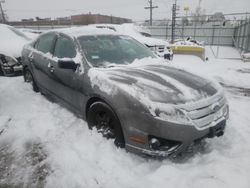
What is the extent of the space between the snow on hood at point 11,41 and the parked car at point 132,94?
3241 mm

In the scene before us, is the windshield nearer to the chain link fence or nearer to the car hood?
the car hood

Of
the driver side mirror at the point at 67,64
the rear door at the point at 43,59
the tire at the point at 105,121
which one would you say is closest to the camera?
the tire at the point at 105,121

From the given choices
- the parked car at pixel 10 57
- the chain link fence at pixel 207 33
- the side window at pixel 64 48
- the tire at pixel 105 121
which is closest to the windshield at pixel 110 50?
the side window at pixel 64 48

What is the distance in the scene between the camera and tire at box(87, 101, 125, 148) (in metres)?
2.78

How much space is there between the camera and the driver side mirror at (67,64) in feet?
10.7

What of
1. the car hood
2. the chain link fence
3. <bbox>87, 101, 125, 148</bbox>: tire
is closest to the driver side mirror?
the car hood

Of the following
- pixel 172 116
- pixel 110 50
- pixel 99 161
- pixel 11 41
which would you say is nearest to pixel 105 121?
pixel 99 161

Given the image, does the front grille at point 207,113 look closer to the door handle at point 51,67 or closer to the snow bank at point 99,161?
the snow bank at point 99,161

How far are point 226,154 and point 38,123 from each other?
9.74 feet

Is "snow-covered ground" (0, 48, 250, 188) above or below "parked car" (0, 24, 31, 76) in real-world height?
below

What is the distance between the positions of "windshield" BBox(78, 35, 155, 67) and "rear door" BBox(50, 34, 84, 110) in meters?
0.25

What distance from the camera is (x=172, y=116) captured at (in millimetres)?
2414

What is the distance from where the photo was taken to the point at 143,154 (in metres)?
2.63

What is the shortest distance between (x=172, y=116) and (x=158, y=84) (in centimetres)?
51
